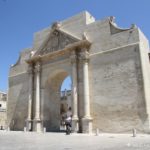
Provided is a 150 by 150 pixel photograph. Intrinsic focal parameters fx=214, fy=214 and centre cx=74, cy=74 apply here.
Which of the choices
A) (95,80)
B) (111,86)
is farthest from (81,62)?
(111,86)

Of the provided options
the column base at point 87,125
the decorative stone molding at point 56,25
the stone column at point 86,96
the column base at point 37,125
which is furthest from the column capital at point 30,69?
the column base at point 87,125

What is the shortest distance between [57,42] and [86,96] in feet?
20.7

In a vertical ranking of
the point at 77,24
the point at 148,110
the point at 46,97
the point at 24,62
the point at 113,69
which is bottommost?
the point at 148,110

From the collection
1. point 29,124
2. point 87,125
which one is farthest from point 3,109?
point 87,125

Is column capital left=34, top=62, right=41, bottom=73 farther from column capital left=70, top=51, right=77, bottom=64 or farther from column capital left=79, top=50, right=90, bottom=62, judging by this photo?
column capital left=79, top=50, right=90, bottom=62

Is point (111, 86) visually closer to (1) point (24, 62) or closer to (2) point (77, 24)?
(2) point (77, 24)

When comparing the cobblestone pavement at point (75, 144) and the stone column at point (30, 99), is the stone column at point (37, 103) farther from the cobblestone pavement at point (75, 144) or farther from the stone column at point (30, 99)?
the cobblestone pavement at point (75, 144)

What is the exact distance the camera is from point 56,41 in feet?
65.1

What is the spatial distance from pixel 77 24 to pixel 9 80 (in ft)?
33.5

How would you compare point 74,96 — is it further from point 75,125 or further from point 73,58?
point 73,58

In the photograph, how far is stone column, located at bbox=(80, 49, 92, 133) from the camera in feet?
51.0

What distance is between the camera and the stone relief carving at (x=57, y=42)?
746 inches

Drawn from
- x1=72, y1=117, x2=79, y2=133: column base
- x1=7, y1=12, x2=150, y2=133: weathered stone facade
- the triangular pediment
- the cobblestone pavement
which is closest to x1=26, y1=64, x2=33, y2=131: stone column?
x1=7, y1=12, x2=150, y2=133: weathered stone facade

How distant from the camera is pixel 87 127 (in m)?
15.5
